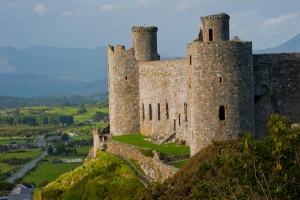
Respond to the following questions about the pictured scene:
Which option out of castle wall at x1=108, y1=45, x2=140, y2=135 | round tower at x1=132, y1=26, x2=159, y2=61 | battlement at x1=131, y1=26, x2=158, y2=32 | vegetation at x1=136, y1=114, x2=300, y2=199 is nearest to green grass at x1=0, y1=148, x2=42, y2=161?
castle wall at x1=108, y1=45, x2=140, y2=135

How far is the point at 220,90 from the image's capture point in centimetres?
3294

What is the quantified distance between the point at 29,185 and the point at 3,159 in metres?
41.6

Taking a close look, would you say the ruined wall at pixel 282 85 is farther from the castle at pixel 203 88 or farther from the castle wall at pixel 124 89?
the castle wall at pixel 124 89

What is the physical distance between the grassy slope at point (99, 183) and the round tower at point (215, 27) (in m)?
8.86

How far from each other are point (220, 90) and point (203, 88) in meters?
0.85

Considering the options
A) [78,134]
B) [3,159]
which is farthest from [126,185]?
[78,134]

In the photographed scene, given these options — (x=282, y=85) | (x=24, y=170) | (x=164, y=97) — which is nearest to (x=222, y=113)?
(x=282, y=85)

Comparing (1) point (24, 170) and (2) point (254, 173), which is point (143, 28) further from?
(1) point (24, 170)

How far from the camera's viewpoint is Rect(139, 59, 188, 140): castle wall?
136 feet

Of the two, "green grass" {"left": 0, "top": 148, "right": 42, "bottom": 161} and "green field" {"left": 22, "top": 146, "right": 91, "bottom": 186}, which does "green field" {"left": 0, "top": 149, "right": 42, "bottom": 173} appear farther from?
"green field" {"left": 22, "top": 146, "right": 91, "bottom": 186}

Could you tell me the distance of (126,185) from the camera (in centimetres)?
3491

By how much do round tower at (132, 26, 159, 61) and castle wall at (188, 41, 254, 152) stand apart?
14.6 metres

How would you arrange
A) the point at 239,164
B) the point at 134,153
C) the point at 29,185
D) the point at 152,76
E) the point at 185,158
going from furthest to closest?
the point at 29,185 < the point at 152,76 < the point at 134,153 < the point at 185,158 < the point at 239,164

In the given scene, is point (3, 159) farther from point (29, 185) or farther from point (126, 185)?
point (126, 185)
